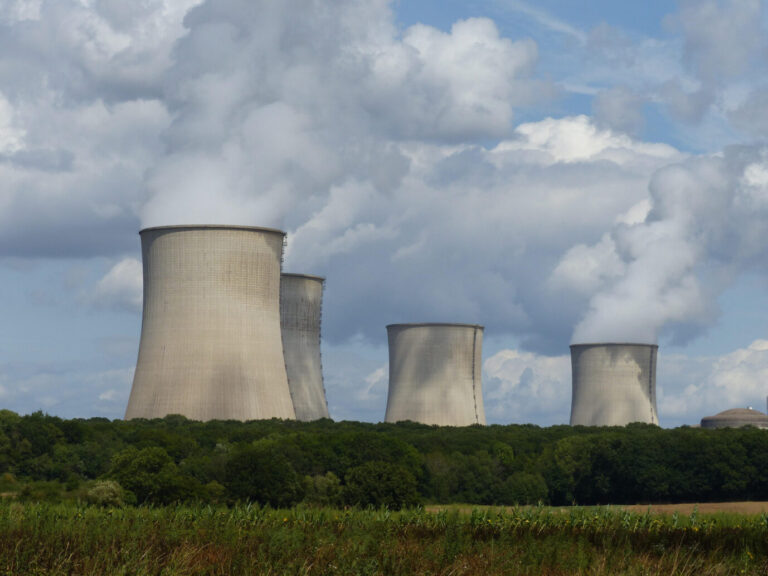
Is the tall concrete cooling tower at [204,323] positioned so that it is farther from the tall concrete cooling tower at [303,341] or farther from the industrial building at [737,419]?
the industrial building at [737,419]

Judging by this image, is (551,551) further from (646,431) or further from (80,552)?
(646,431)

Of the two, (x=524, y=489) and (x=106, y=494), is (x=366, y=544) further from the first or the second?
(x=524, y=489)

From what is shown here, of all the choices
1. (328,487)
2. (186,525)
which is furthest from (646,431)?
(186,525)

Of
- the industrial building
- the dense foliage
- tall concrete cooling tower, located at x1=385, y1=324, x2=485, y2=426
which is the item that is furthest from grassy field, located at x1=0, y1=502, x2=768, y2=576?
the industrial building

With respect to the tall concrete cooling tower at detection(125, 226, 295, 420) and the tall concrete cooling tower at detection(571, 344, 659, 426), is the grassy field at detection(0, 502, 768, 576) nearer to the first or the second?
the tall concrete cooling tower at detection(125, 226, 295, 420)

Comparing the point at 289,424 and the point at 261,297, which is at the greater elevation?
the point at 261,297

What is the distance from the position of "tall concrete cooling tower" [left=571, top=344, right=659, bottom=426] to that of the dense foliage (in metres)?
1.11

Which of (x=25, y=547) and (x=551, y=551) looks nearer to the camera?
(x=25, y=547)

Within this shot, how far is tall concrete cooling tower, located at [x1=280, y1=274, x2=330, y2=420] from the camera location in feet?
134

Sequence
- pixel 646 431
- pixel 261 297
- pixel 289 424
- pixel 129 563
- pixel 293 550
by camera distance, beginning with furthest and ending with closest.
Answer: pixel 646 431, pixel 289 424, pixel 261 297, pixel 293 550, pixel 129 563

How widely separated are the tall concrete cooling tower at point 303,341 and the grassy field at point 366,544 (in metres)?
26.4

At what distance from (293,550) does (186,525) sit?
90.3 inches

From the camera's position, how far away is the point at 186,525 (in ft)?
43.5

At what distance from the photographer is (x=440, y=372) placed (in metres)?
45.7
